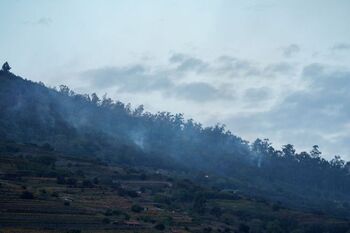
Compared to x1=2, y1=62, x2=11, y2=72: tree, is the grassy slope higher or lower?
lower

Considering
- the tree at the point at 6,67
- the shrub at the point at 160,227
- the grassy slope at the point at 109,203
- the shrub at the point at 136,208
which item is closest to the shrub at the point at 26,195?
the grassy slope at the point at 109,203

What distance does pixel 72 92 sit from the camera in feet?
591

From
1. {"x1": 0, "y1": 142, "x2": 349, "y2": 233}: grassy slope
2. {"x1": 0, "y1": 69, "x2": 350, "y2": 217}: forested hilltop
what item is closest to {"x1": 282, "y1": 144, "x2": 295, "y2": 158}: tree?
{"x1": 0, "y1": 69, "x2": 350, "y2": 217}: forested hilltop

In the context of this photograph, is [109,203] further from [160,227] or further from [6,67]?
[6,67]

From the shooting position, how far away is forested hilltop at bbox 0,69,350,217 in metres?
118

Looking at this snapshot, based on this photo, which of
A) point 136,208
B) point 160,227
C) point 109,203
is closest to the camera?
point 160,227

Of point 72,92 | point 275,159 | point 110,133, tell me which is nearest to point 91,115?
point 110,133

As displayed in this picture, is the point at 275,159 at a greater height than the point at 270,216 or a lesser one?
greater

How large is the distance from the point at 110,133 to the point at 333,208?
63489 millimetres

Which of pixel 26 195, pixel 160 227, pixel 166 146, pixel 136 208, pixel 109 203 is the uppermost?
pixel 166 146

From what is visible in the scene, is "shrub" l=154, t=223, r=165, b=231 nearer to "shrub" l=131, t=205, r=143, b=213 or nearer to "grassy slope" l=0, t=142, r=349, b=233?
"grassy slope" l=0, t=142, r=349, b=233

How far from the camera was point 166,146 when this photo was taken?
6181 inches

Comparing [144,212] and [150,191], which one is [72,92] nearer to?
[150,191]

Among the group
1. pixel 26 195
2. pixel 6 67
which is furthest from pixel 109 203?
pixel 6 67
